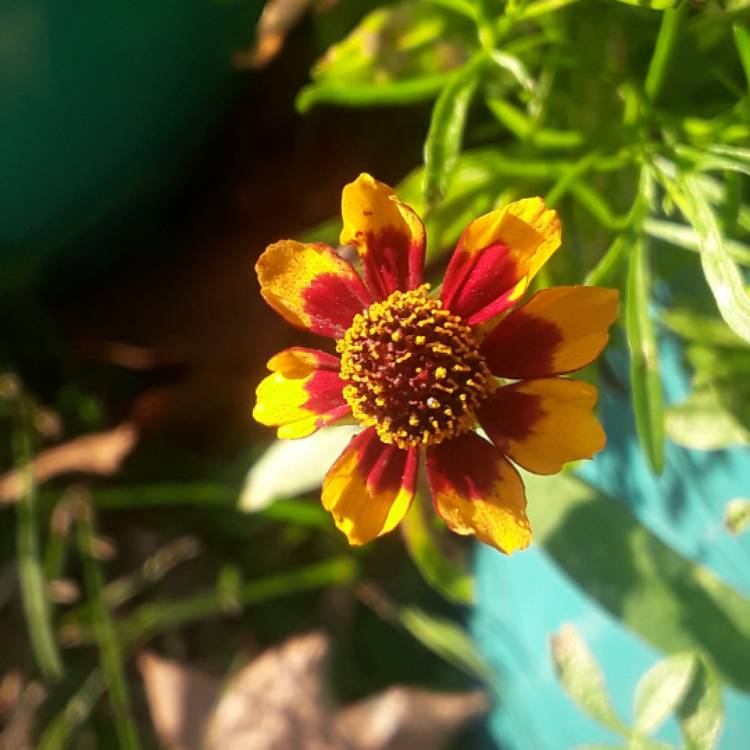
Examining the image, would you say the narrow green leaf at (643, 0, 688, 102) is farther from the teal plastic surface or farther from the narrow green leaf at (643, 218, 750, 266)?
the teal plastic surface

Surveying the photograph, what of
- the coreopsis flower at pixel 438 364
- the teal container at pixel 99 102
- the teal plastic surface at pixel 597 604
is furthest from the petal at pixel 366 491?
the teal container at pixel 99 102

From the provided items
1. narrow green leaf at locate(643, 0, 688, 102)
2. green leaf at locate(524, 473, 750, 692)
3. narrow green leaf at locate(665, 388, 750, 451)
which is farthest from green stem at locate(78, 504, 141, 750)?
narrow green leaf at locate(643, 0, 688, 102)

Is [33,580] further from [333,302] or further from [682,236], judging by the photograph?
[682,236]

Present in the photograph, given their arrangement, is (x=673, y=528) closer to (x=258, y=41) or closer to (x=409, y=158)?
(x=409, y=158)

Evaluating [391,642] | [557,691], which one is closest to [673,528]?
[557,691]

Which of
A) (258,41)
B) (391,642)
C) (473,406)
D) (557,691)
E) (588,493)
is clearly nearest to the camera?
(473,406)

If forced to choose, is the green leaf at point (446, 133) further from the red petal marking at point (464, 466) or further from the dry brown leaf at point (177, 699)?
the dry brown leaf at point (177, 699)

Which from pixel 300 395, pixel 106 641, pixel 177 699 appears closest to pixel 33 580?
pixel 106 641
